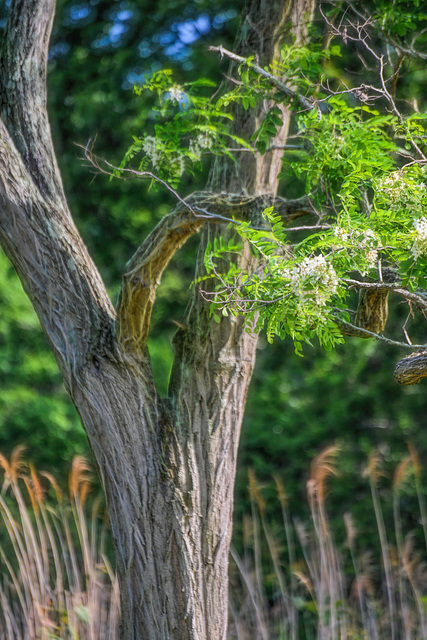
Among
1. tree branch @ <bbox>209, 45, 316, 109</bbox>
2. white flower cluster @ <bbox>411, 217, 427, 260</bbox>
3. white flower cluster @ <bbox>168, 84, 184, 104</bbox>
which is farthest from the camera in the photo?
white flower cluster @ <bbox>168, 84, 184, 104</bbox>

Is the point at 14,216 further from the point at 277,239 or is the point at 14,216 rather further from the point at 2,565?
the point at 2,565

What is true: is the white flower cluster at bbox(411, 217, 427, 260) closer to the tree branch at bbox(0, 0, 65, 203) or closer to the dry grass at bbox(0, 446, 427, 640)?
the tree branch at bbox(0, 0, 65, 203)

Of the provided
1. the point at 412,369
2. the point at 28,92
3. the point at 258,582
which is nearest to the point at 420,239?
the point at 412,369

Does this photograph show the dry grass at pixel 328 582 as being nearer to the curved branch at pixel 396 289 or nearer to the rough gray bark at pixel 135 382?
the rough gray bark at pixel 135 382

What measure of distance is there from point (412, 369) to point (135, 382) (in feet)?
3.09

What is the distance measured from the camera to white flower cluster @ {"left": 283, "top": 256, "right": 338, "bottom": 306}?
1542 mm

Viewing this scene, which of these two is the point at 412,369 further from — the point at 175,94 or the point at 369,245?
the point at 175,94

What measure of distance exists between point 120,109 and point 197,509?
11.7 ft

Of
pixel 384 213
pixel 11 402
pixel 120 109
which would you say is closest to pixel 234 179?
pixel 384 213

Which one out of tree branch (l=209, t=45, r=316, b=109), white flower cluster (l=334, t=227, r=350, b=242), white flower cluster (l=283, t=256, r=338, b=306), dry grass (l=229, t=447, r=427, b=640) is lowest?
dry grass (l=229, t=447, r=427, b=640)

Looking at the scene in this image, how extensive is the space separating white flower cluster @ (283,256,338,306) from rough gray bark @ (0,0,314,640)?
0.66 m

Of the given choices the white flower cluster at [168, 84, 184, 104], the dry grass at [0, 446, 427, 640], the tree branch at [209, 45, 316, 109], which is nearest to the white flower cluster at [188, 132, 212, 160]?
the white flower cluster at [168, 84, 184, 104]

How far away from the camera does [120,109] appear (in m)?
4.99

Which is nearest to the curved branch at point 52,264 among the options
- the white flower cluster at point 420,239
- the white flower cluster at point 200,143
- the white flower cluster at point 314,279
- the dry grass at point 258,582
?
the white flower cluster at point 200,143
